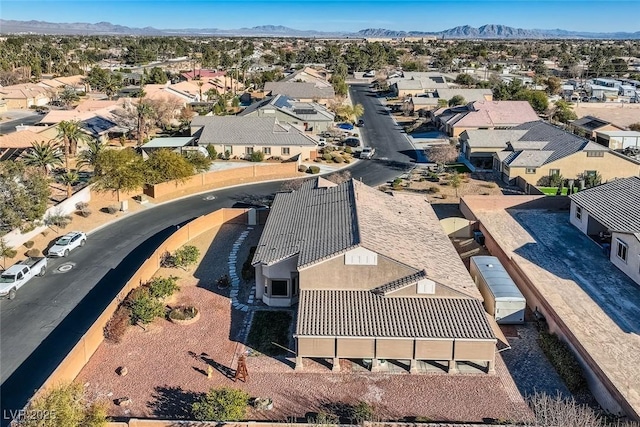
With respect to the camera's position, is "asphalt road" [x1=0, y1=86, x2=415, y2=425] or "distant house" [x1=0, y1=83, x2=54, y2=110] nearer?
"asphalt road" [x1=0, y1=86, x2=415, y2=425]

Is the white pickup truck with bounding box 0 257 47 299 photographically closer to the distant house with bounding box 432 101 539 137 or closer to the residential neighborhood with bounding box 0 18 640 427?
the residential neighborhood with bounding box 0 18 640 427

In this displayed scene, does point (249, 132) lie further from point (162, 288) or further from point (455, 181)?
point (162, 288)

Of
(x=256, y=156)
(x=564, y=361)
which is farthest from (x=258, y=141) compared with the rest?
(x=564, y=361)

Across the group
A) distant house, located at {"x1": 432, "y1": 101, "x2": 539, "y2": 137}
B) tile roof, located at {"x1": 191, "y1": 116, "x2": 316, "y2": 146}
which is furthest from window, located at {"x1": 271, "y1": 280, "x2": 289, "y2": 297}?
distant house, located at {"x1": 432, "y1": 101, "x2": 539, "y2": 137}

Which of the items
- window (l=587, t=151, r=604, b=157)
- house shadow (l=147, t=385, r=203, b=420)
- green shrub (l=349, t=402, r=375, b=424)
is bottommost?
house shadow (l=147, t=385, r=203, b=420)

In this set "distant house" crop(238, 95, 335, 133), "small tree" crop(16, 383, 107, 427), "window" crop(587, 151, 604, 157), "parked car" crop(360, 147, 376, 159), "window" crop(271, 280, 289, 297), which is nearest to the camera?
"small tree" crop(16, 383, 107, 427)

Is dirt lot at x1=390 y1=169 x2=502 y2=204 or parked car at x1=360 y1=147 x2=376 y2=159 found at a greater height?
parked car at x1=360 y1=147 x2=376 y2=159

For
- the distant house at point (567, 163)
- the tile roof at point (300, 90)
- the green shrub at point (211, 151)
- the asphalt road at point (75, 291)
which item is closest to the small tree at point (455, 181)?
the distant house at point (567, 163)
